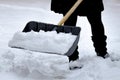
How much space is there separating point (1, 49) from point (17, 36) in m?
0.97

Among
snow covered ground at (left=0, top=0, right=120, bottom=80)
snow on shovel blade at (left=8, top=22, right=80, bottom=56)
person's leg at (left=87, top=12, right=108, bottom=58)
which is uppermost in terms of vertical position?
snow on shovel blade at (left=8, top=22, right=80, bottom=56)

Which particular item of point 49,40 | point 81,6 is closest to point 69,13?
point 81,6

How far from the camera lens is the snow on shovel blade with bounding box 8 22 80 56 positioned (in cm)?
265

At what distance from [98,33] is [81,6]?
0.31 metres

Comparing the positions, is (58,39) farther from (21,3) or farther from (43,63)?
(21,3)

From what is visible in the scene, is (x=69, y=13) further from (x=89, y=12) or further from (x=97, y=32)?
(x=97, y=32)

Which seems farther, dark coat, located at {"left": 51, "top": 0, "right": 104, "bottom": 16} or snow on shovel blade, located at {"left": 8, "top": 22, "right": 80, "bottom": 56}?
dark coat, located at {"left": 51, "top": 0, "right": 104, "bottom": 16}

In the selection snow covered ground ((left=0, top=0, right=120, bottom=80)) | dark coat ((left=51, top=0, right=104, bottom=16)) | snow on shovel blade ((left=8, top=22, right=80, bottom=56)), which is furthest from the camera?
dark coat ((left=51, top=0, right=104, bottom=16))

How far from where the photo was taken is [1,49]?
3.70m

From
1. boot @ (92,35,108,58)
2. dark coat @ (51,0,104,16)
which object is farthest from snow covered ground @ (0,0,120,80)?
dark coat @ (51,0,104,16)

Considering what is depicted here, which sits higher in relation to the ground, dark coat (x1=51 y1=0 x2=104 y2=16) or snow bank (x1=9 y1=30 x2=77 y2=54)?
dark coat (x1=51 y1=0 x2=104 y2=16)

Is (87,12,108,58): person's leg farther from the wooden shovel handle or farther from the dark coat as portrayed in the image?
the wooden shovel handle

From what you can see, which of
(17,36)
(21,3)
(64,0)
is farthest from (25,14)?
(17,36)

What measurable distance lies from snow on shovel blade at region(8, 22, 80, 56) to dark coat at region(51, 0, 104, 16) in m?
0.34
